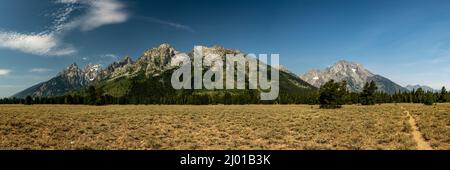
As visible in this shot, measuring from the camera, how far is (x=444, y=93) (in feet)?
553

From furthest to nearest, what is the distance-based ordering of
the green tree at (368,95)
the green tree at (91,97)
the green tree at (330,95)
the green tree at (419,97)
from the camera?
the green tree at (419,97) → the green tree at (91,97) → the green tree at (368,95) → the green tree at (330,95)

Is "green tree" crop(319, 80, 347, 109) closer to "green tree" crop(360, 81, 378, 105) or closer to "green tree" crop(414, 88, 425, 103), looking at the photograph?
"green tree" crop(360, 81, 378, 105)

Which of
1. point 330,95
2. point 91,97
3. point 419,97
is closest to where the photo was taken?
point 330,95

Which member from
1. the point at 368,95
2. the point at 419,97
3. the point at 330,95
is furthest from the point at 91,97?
the point at 419,97

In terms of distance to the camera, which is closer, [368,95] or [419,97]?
[368,95]

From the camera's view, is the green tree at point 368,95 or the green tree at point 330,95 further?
the green tree at point 368,95

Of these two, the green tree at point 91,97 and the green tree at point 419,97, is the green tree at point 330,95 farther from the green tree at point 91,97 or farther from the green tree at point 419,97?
the green tree at point 91,97

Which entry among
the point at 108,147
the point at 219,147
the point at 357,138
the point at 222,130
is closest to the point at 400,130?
the point at 357,138

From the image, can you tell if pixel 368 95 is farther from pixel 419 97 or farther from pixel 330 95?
pixel 419 97

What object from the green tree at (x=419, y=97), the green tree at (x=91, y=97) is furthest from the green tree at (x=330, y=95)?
the green tree at (x=91, y=97)

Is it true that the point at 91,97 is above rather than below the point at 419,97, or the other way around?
below

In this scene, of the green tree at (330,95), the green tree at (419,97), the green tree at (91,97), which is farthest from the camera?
the green tree at (419,97)
